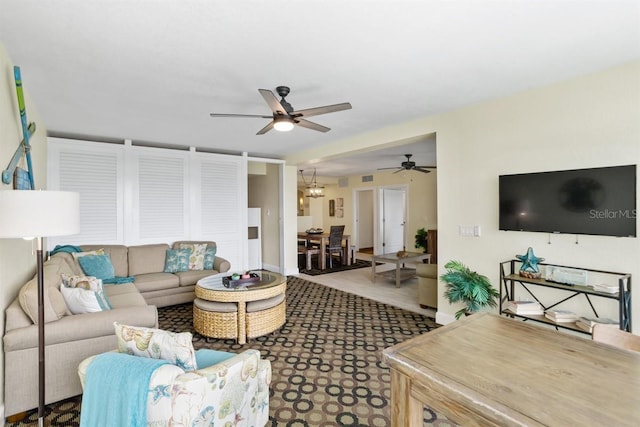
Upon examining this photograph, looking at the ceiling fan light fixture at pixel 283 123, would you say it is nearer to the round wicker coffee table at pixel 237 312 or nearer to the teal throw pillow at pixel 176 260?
the round wicker coffee table at pixel 237 312

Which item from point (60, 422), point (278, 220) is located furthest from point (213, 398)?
point (278, 220)

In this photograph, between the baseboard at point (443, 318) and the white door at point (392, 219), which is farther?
the white door at point (392, 219)

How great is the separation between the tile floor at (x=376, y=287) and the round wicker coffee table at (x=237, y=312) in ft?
6.52

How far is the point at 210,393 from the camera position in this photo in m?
1.52

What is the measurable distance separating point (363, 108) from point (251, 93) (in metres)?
1.26

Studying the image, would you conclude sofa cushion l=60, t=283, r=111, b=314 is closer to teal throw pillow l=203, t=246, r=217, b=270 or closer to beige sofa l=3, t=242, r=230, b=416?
beige sofa l=3, t=242, r=230, b=416

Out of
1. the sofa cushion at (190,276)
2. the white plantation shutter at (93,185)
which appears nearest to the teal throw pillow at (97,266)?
the white plantation shutter at (93,185)

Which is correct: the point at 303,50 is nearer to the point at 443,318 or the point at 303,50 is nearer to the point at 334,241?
the point at 443,318

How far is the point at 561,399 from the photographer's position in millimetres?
991

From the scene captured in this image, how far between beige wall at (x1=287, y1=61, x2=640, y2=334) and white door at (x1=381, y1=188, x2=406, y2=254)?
496cm

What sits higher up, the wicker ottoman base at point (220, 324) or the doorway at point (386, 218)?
the doorway at point (386, 218)

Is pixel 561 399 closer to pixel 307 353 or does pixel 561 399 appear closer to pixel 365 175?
pixel 307 353

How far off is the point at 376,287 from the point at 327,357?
275 cm

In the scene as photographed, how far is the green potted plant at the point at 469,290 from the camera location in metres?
3.12
